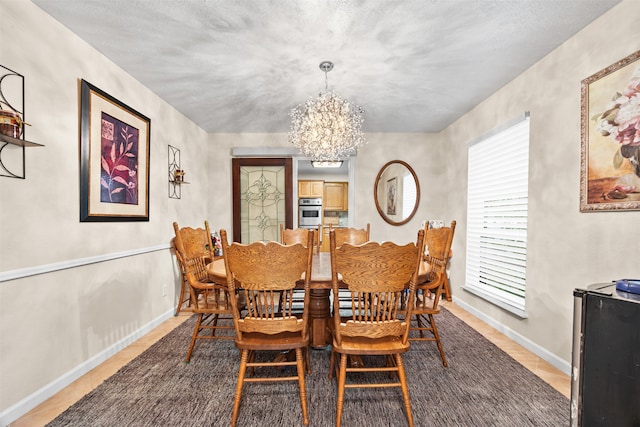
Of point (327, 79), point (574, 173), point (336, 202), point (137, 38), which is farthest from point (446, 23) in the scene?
point (336, 202)

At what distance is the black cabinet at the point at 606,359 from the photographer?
1.05 meters

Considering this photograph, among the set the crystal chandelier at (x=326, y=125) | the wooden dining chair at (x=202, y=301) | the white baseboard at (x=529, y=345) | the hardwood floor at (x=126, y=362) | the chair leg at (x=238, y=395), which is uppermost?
the crystal chandelier at (x=326, y=125)

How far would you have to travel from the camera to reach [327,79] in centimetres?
277

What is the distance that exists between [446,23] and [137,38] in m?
2.10

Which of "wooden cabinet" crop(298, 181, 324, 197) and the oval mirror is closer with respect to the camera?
the oval mirror

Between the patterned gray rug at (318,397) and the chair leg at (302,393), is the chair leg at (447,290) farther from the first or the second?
the chair leg at (302,393)

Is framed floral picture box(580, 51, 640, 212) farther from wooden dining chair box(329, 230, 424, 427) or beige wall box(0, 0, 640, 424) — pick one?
wooden dining chair box(329, 230, 424, 427)

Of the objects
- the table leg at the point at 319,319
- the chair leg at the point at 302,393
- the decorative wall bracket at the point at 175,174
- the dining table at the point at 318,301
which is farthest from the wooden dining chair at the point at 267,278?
the decorative wall bracket at the point at 175,174

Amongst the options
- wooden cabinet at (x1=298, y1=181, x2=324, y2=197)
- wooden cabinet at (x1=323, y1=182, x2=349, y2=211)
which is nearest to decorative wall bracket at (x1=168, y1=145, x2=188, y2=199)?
wooden cabinet at (x1=298, y1=181, x2=324, y2=197)

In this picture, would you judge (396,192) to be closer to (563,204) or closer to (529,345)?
(563,204)

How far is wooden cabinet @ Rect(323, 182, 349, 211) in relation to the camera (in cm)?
764

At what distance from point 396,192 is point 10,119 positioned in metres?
4.08

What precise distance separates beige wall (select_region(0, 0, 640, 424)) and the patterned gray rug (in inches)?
15.3

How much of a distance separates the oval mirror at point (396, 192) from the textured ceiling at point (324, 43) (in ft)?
4.47
